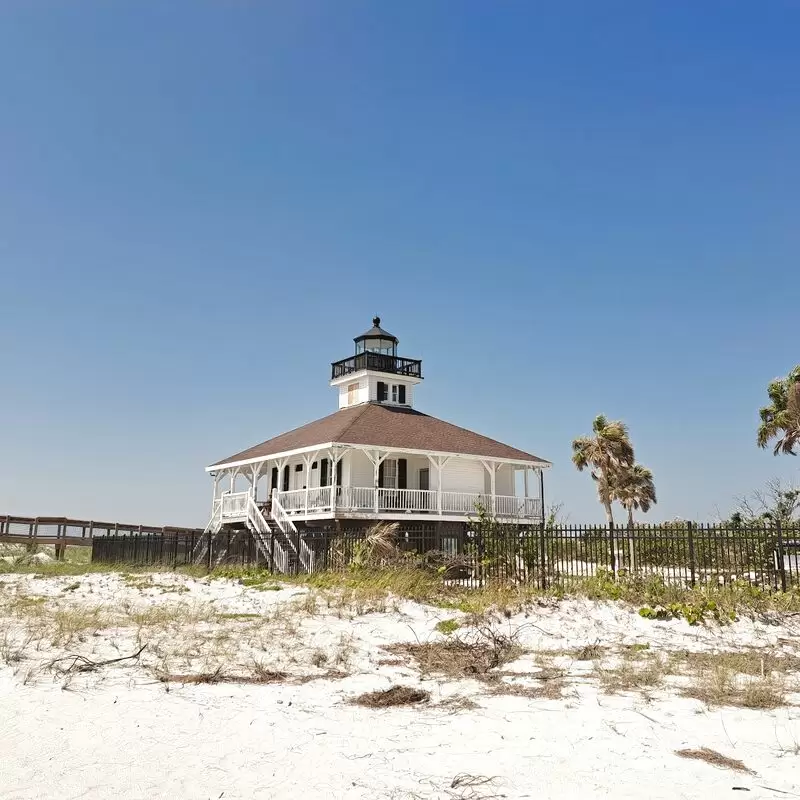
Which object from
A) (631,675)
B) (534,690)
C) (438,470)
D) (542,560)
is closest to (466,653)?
(534,690)

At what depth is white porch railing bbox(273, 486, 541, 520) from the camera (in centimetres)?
2702

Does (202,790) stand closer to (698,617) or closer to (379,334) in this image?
(698,617)

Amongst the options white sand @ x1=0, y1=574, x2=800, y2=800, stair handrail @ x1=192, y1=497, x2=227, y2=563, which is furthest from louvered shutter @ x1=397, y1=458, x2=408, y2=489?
white sand @ x1=0, y1=574, x2=800, y2=800

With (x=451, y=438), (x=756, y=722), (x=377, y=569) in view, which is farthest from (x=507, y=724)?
(x=451, y=438)

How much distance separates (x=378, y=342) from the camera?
1431 inches

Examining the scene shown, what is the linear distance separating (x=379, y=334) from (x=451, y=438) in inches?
319

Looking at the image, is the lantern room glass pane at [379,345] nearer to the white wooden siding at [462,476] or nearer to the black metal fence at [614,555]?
the white wooden siding at [462,476]

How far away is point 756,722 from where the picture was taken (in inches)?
260

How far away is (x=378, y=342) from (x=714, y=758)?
1237 inches

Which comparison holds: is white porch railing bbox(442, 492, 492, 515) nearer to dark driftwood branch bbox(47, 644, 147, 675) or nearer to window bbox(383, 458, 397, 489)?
window bbox(383, 458, 397, 489)

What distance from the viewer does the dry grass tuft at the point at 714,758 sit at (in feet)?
18.1

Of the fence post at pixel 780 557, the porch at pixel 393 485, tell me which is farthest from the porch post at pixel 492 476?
the fence post at pixel 780 557

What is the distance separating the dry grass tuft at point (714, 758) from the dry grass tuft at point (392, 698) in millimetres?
2668

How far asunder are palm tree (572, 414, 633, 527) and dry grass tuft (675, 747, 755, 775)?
32.0m
